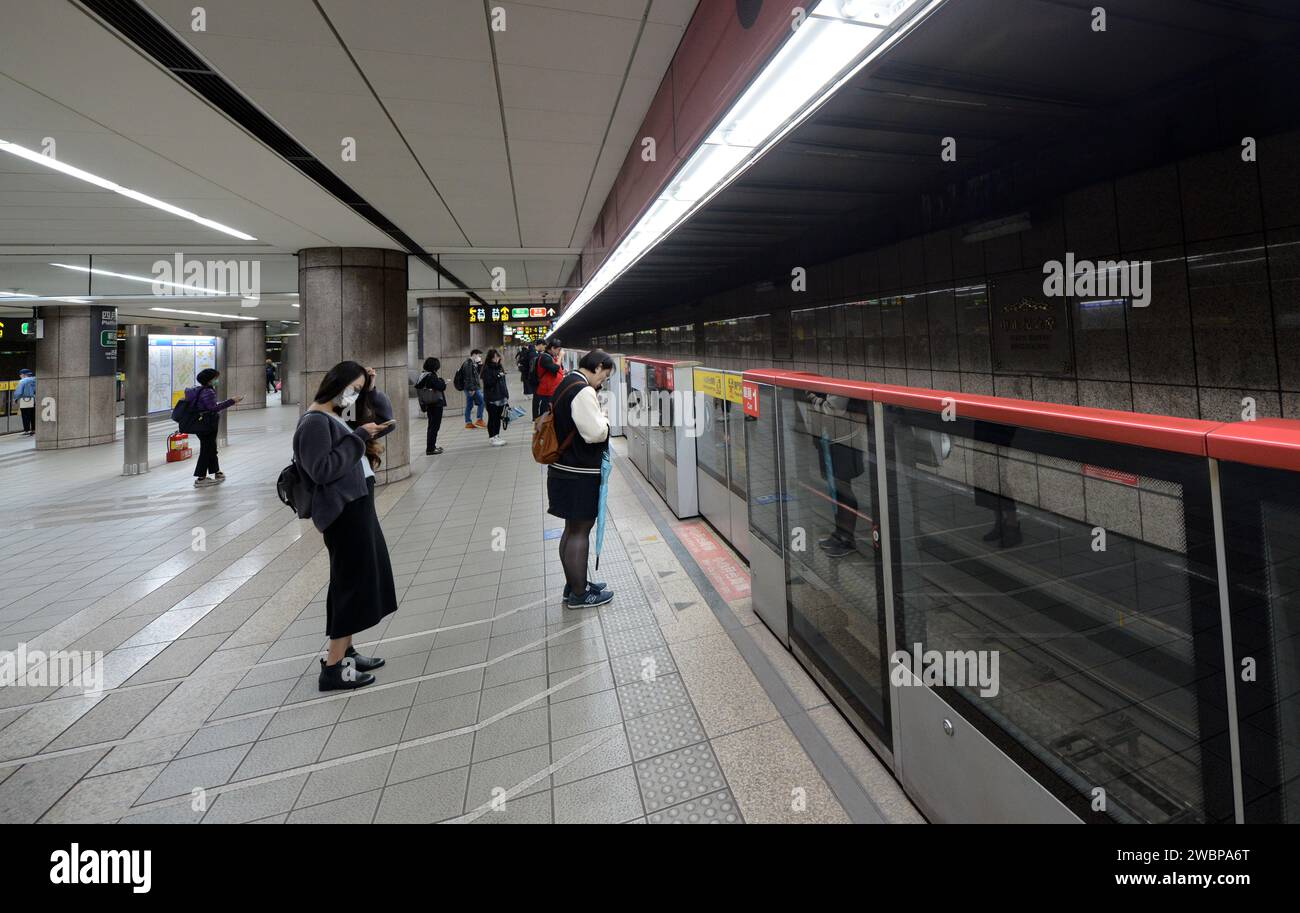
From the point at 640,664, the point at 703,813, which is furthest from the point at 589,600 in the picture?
the point at 703,813

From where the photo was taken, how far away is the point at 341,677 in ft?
9.71

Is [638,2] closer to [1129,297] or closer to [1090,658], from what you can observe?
[1129,297]

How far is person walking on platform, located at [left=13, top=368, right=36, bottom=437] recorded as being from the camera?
45.5 ft

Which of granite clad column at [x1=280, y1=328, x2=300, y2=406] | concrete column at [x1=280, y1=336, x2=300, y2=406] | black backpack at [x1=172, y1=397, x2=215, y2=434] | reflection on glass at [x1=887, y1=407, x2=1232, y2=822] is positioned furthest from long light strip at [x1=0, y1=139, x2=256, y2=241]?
concrete column at [x1=280, y1=336, x2=300, y2=406]

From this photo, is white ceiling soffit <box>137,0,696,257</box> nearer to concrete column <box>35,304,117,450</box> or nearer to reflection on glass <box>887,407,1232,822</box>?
reflection on glass <box>887,407,1232,822</box>

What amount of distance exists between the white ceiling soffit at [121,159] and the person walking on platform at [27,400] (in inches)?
431

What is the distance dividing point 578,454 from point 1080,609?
2.71 metres

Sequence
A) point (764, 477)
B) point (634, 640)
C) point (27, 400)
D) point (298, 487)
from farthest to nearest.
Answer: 1. point (27, 400)
2. point (764, 477)
3. point (634, 640)
4. point (298, 487)

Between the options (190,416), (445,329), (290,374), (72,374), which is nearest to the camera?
(190,416)

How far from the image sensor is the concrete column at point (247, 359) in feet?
63.7

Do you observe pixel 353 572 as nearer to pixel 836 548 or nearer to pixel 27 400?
pixel 836 548

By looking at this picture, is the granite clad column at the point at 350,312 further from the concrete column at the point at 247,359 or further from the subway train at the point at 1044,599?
the concrete column at the point at 247,359

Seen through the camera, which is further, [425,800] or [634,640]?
[634,640]

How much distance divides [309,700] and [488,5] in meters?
3.63
